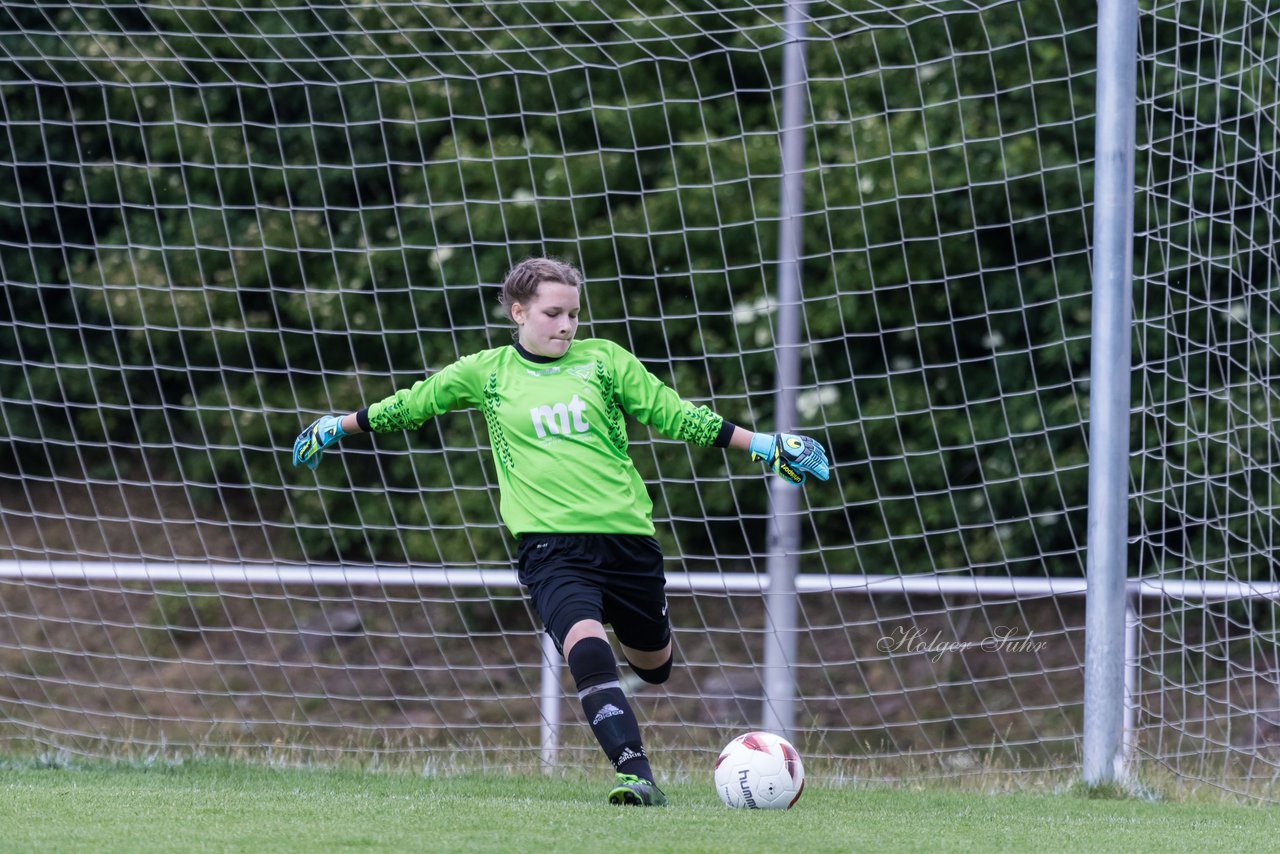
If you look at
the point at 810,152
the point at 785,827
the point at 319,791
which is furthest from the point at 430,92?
the point at 785,827

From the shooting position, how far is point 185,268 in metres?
9.55

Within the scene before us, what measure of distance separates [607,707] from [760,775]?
439 millimetres

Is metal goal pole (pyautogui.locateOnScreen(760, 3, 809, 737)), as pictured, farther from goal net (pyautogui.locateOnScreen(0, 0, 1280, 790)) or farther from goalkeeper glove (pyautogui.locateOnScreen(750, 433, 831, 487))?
goalkeeper glove (pyautogui.locateOnScreen(750, 433, 831, 487))

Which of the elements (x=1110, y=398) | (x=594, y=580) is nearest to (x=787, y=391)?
(x=1110, y=398)

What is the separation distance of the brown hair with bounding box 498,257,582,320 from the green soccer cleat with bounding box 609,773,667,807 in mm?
1363

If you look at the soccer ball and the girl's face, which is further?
the girl's face

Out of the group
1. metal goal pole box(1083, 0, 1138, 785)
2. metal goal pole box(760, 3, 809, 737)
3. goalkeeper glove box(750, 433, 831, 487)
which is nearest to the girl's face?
goalkeeper glove box(750, 433, 831, 487)

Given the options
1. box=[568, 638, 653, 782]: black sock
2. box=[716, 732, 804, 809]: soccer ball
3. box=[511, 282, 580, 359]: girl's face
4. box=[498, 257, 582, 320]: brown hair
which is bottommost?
box=[716, 732, 804, 809]: soccer ball

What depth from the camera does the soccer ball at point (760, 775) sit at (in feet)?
12.9

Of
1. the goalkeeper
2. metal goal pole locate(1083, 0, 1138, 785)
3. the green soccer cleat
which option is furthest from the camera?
metal goal pole locate(1083, 0, 1138, 785)

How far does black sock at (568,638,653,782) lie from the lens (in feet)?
12.7

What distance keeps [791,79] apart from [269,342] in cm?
469

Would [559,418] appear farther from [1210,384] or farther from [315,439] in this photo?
[1210,384]

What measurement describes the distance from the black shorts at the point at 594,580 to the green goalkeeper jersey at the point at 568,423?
0.04 m
